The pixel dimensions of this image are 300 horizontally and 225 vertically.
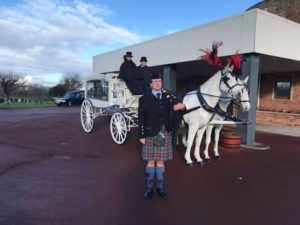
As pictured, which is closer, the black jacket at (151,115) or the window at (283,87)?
the black jacket at (151,115)

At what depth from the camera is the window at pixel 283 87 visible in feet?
42.5

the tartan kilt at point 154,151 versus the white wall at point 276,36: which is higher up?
the white wall at point 276,36

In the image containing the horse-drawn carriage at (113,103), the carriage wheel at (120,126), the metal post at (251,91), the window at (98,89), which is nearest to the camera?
the carriage wheel at (120,126)

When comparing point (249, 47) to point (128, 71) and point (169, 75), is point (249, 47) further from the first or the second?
point (169, 75)

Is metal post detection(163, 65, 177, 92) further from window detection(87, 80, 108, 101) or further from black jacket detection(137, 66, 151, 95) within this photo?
black jacket detection(137, 66, 151, 95)

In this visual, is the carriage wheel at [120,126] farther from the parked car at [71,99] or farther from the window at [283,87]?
the parked car at [71,99]

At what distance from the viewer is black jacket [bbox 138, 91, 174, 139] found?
356cm

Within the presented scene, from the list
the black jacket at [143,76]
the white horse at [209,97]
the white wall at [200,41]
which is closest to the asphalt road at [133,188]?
the white horse at [209,97]

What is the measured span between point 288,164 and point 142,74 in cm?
412

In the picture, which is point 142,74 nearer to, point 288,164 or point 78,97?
point 288,164

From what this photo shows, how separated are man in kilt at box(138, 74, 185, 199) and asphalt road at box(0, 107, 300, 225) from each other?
750 mm

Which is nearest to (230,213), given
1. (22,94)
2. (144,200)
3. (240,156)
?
(144,200)

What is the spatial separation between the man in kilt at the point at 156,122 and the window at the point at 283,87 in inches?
449

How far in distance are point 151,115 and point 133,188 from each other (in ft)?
4.79
